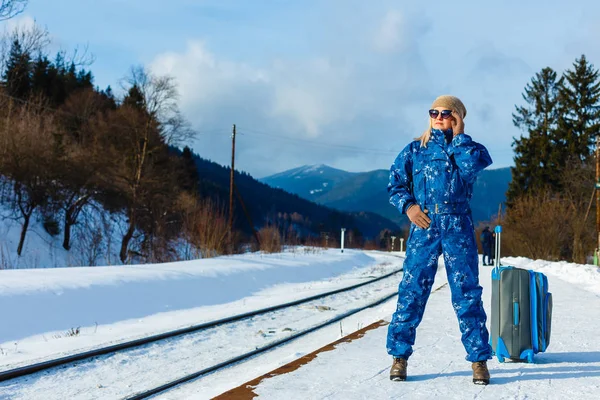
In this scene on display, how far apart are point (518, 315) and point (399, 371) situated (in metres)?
1.16

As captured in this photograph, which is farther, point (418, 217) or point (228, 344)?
point (228, 344)

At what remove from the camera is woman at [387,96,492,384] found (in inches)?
148

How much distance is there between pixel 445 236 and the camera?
3.77 meters

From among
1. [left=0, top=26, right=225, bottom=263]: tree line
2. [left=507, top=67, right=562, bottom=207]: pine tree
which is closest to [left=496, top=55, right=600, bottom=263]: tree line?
[left=507, top=67, right=562, bottom=207]: pine tree

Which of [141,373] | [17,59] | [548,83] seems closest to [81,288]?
[141,373]

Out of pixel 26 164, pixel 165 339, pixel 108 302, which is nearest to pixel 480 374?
pixel 165 339

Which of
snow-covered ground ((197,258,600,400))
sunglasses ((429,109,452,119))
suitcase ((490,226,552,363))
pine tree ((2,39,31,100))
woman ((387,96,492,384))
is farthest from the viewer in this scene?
pine tree ((2,39,31,100))

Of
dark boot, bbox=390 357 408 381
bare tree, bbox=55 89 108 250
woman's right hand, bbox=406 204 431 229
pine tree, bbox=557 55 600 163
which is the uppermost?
pine tree, bbox=557 55 600 163

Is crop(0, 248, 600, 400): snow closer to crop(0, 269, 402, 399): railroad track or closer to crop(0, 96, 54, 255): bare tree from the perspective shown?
crop(0, 269, 402, 399): railroad track

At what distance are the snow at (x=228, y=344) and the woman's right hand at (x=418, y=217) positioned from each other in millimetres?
989

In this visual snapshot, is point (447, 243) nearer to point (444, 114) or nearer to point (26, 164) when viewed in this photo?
point (444, 114)

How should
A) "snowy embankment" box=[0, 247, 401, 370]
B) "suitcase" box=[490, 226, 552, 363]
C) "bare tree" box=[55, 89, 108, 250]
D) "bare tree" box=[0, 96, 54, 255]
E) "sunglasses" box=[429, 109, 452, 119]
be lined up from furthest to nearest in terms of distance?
"bare tree" box=[55, 89, 108, 250]
"bare tree" box=[0, 96, 54, 255]
"snowy embankment" box=[0, 247, 401, 370]
"suitcase" box=[490, 226, 552, 363]
"sunglasses" box=[429, 109, 452, 119]

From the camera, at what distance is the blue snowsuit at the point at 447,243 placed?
3760 mm

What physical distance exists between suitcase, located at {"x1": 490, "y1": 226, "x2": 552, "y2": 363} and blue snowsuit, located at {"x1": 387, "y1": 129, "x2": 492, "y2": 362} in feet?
1.94
